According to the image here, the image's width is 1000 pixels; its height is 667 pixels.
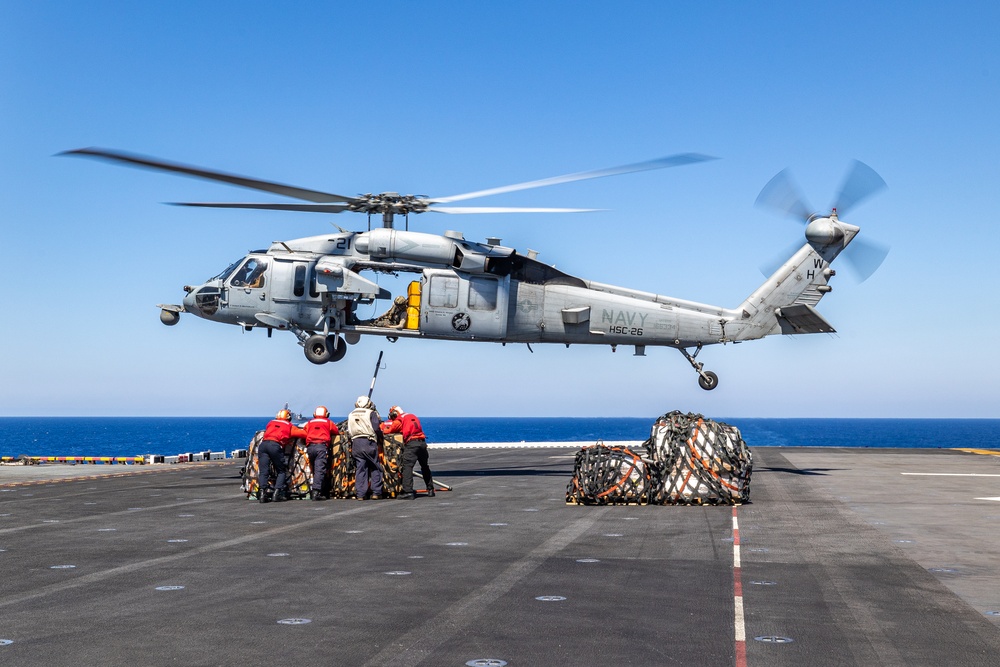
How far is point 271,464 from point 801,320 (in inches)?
681

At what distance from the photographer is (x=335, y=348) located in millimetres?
26734

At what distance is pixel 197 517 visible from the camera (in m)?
17.5

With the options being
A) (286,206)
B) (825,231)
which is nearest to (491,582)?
(286,206)

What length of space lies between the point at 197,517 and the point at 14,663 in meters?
10.2

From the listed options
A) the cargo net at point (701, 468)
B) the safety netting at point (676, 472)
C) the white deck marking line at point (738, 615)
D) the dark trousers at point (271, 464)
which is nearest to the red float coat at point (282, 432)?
the dark trousers at point (271, 464)

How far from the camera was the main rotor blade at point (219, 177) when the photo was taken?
18.8 metres

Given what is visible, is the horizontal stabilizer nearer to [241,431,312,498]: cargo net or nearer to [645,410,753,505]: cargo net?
[645,410,753,505]: cargo net

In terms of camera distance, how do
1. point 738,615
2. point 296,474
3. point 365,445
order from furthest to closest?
point 296,474, point 365,445, point 738,615

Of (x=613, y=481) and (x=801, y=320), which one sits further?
(x=801, y=320)

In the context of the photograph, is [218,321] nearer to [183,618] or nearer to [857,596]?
[183,618]

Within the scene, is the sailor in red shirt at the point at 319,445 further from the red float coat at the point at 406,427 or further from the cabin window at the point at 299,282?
the cabin window at the point at 299,282

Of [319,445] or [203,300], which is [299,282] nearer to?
[203,300]

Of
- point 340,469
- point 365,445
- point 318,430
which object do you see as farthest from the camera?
point 340,469

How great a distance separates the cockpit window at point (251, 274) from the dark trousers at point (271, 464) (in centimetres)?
760
